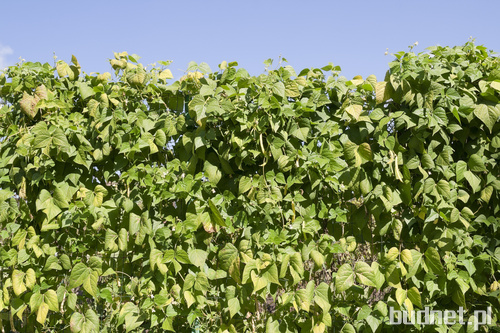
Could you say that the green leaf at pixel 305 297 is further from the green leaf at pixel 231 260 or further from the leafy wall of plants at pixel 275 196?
the green leaf at pixel 231 260

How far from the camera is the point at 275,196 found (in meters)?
2.65

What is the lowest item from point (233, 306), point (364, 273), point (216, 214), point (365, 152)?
point (233, 306)

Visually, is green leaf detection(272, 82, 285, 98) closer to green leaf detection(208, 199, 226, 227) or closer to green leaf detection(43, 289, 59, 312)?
green leaf detection(208, 199, 226, 227)

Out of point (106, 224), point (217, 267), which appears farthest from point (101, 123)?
point (217, 267)

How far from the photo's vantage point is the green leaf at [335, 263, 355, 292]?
2.63m

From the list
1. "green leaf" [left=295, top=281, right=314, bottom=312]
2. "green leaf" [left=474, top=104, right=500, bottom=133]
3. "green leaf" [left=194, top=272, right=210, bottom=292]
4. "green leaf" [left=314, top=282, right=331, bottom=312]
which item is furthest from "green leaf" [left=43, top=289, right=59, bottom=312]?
"green leaf" [left=474, top=104, right=500, bottom=133]

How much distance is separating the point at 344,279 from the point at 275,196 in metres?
0.64

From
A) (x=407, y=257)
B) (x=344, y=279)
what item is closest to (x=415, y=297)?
(x=407, y=257)

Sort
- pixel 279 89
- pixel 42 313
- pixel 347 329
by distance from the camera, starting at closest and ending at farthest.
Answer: pixel 279 89 < pixel 347 329 < pixel 42 313

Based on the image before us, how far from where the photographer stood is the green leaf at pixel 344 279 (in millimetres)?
2635

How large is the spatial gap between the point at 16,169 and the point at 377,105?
7.91 ft

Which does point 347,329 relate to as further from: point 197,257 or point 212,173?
point 212,173

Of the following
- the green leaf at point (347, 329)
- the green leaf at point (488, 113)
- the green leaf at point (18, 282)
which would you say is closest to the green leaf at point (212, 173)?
the green leaf at point (347, 329)

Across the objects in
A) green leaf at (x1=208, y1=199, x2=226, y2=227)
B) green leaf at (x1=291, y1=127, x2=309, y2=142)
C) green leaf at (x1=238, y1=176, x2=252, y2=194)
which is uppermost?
green leaf at (x1=291, y1=127, x2=309, y2=142)
